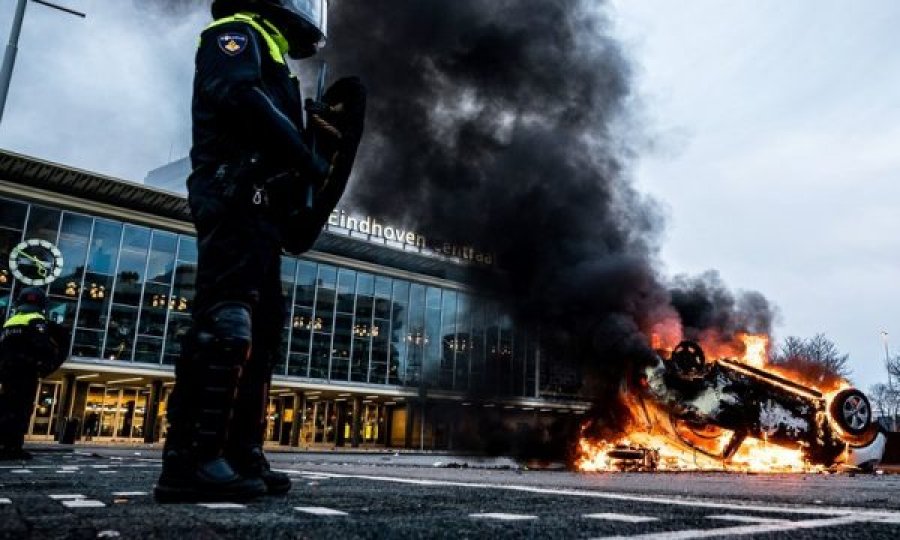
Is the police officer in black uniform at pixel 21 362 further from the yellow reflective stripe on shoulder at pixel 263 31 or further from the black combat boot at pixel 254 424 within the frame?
the yellow reflective stripe on shoulder at pixel 263 31

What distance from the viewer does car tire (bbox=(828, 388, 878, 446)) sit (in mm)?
14234

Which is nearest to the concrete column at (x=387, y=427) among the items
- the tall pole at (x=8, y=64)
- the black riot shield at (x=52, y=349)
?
the tall pole at (x=8, y=64)

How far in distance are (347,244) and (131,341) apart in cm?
1131

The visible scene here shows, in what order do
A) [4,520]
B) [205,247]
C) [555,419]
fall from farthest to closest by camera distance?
[555,419]
[205,247]
[4,520]

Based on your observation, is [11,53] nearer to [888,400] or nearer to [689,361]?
[689,361]

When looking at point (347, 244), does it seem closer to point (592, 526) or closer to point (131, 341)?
point (131, 341)

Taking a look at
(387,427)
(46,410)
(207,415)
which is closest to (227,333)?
(207,415)

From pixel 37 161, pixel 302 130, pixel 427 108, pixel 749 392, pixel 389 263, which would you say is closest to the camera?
pixel 302 130

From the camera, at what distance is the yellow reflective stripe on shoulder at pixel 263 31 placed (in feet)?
9.90

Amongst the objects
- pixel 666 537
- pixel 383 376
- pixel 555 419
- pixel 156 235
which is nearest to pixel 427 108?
pixel 555 419

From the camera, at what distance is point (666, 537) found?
1634 mm

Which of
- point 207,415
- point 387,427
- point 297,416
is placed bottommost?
point 387,427

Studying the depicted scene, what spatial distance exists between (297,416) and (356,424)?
347 centimetres

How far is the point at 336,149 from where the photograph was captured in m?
3.24
